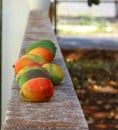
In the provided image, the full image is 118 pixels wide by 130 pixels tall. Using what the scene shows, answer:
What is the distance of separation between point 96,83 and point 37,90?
260 inches

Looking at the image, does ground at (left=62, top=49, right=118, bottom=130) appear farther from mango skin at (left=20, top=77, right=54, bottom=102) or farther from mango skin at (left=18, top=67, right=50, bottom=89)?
mango skin at (left=20, top=77, right=54, bottom=102)

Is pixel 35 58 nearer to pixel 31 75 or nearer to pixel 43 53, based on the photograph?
pixel 43 53

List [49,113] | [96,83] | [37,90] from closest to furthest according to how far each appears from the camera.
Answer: [49,113]
[37,90]
[96,83]

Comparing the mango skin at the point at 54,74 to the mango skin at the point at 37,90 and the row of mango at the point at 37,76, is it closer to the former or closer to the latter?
the row of mango at the point at 37,76

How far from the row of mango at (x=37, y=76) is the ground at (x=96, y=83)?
2.97m

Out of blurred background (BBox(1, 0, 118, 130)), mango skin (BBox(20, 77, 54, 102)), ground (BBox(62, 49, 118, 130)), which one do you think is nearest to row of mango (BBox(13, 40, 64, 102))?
mango skin (BBox(20, 77, 54, 102))

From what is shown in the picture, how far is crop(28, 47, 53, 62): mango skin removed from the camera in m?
2.85

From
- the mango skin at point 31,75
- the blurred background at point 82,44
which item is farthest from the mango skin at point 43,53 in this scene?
the blurred background at point 82,44

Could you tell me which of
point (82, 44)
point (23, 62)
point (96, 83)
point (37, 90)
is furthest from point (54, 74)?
point (82, 44)

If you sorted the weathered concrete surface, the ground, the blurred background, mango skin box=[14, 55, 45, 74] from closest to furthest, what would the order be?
the weathered concrete surface < mango skin box=[14, 55, 45, 74] < the blurred background < the ground

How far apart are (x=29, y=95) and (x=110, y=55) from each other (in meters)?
8.57

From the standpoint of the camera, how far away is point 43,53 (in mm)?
2859

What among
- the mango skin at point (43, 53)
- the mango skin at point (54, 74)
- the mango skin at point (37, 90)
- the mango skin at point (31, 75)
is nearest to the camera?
the mango skin at point (37, 90)

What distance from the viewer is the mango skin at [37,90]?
6.91ft
